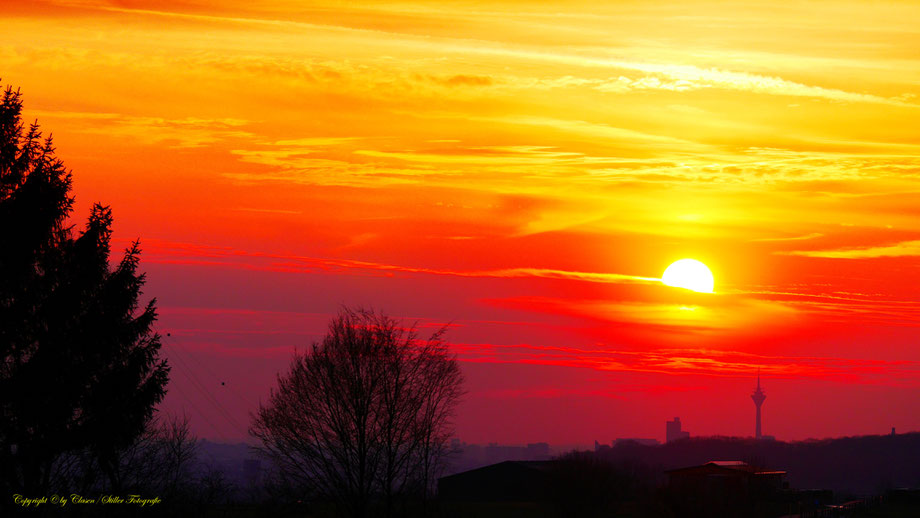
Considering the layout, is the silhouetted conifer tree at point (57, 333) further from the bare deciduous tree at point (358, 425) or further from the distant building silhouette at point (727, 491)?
the distant building silhouette at point (727, 491)

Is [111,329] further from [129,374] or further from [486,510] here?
[486,510]

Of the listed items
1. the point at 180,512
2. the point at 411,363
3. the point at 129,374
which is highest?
the point at 411,363

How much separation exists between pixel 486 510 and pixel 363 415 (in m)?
40.4

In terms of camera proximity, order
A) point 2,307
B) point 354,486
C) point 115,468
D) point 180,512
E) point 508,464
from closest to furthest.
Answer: point 2,307
point 115,468
point 180,512
point 354,486
point 508,464

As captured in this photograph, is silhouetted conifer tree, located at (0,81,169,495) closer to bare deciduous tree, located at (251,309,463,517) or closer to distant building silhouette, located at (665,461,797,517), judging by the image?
bare deciduous tree, located at (251,309,463,517)

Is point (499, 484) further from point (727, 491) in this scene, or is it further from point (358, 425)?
point (358, 425)

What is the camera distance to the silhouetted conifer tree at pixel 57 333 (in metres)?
30.6

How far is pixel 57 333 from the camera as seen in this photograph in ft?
109

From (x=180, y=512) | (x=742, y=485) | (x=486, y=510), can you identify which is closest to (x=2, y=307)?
(x=180, y=512)

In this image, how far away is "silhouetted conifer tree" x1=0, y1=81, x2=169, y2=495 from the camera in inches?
1205

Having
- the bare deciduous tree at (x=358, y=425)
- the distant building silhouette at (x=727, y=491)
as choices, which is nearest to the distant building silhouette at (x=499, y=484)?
the distant building silhouette at (x=727, y=491)

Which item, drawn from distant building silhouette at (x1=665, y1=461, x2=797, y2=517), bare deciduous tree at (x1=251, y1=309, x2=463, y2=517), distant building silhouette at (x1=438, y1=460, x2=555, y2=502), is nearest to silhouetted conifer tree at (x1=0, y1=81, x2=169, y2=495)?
bare deciduous tree at (x1=251, y1=309, x2=463, y2=517)

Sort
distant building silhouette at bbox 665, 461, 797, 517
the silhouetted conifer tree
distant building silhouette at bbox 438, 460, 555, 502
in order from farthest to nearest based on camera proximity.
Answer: distant building silhouette at bbox 438, 460, 555, 502, distant building silhouette at bbox 665, 461, 797, 517, the silhouetted conifer tree

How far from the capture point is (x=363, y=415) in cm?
5872
